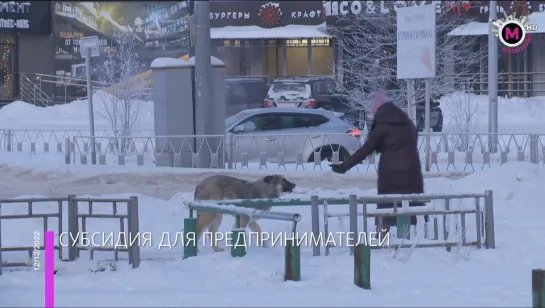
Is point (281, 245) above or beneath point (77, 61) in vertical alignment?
beneath

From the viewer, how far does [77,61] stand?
3966 centimetres

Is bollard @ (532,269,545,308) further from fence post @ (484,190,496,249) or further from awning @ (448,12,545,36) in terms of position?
awning @ (448,12,545,36)

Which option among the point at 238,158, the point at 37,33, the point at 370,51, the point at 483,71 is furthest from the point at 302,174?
the point at 37,33

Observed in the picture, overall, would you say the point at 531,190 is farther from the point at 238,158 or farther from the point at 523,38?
the point at 523,38

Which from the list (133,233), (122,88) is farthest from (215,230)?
(122,88)

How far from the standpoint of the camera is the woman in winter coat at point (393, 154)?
10.4 m

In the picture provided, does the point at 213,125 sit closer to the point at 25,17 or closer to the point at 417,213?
the point at 417,213

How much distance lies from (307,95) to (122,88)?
6047 millimetres

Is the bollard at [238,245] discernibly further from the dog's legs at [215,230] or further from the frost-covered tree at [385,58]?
the frost-covered tree at [385,58]

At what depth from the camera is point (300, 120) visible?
62.8 feet

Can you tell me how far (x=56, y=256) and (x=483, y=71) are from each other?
26636 millimetres

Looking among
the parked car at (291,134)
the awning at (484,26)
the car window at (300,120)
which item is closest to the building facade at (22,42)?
Result: the awning at (484,26)

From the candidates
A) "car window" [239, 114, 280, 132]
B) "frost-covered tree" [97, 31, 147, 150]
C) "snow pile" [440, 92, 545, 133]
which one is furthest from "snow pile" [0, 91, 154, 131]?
"car window" [239, 114, 280, 132]

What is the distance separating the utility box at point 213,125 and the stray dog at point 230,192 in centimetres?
554
